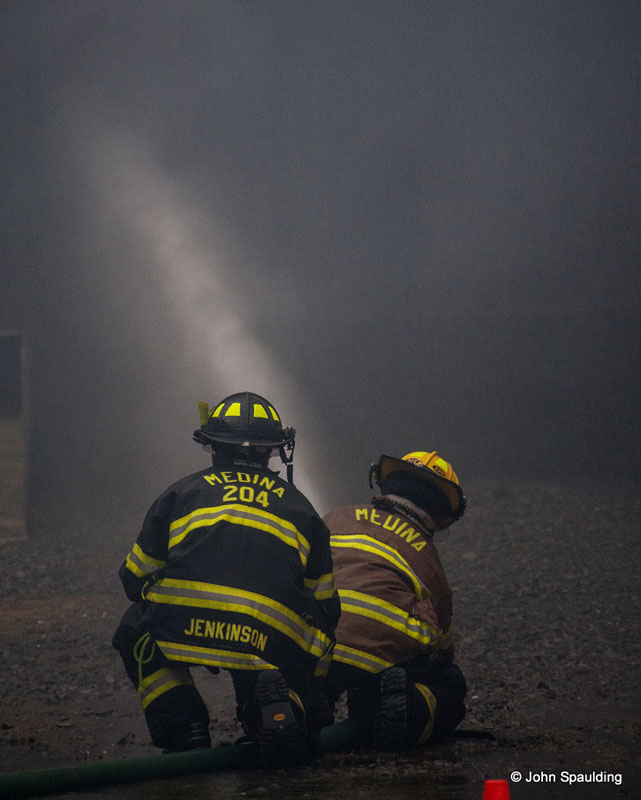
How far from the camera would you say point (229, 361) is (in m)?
24.4

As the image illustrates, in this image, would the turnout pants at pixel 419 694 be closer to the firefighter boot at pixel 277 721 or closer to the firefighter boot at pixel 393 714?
the firefighter boot at pixel 393 714

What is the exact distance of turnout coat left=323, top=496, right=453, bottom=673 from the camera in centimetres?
371

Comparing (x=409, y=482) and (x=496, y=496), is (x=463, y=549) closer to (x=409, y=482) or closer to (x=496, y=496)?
(x=496, y=496)

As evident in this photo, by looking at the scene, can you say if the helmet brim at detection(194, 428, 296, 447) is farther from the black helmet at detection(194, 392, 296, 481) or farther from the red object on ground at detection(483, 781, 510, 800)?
the red object on ground at detection(483, 781, 510, 800)

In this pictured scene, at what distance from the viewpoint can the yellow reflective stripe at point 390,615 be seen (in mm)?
3717

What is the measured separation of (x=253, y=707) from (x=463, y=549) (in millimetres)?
7732

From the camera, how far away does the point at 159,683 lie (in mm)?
3383

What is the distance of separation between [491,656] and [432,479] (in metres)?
2.79

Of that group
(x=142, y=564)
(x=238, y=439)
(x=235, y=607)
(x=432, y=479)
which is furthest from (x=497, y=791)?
(x=432, y=479)

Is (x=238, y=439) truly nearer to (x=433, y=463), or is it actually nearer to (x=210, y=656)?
(x=210, y=656)

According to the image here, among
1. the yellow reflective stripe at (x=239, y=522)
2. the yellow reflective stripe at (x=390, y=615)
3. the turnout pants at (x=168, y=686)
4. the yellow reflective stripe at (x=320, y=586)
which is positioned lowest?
the turnout pants at (x=168, y=686)

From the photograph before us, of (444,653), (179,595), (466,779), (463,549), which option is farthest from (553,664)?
(463,549)

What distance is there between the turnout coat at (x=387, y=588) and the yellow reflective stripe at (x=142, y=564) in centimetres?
86

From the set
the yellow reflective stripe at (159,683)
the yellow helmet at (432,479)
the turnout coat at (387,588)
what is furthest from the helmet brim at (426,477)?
the yellow reflective stripe at (159,683)
